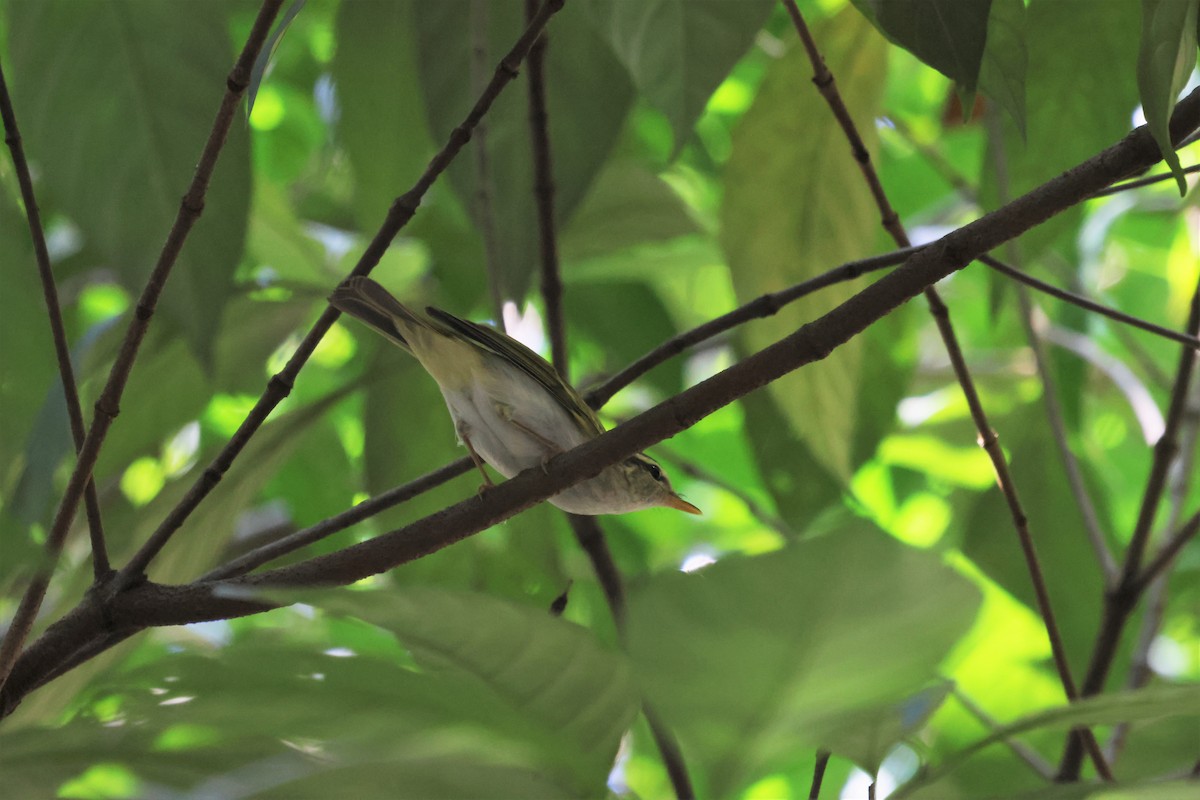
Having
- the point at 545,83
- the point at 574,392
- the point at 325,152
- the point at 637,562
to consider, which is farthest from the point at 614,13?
the point at 325,152

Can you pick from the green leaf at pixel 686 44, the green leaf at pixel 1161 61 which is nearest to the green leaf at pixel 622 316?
the green leaf at pixel 686 44

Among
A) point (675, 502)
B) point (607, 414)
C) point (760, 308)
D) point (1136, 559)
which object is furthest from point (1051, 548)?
point (760, 308)

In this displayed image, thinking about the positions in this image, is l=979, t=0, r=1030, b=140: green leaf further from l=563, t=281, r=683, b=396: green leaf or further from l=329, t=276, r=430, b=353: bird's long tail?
l=563, t=281, r=683, b=396: green leaf

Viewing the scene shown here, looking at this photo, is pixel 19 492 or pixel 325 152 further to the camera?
pixel 325 152

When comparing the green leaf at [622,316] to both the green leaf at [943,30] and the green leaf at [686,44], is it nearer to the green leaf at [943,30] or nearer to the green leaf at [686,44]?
the green leaf at [686,44]

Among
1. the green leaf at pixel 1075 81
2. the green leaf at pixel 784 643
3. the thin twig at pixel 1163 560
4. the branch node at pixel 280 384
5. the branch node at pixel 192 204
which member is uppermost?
the green leaf at pixel 1075 81

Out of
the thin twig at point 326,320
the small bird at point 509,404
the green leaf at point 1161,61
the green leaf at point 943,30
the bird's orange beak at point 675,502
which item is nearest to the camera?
the green leaf at point 1161,61

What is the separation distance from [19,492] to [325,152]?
212 cm

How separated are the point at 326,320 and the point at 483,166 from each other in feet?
1.40

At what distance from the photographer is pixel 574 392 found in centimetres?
197

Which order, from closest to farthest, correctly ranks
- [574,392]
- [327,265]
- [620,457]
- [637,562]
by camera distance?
[620,457] → [574,392] → [327,265] → [637,562]

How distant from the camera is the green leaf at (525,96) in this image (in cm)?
177

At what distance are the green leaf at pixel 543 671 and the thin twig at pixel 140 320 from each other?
0.70 meters

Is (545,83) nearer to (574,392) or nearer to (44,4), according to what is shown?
(574,392)
